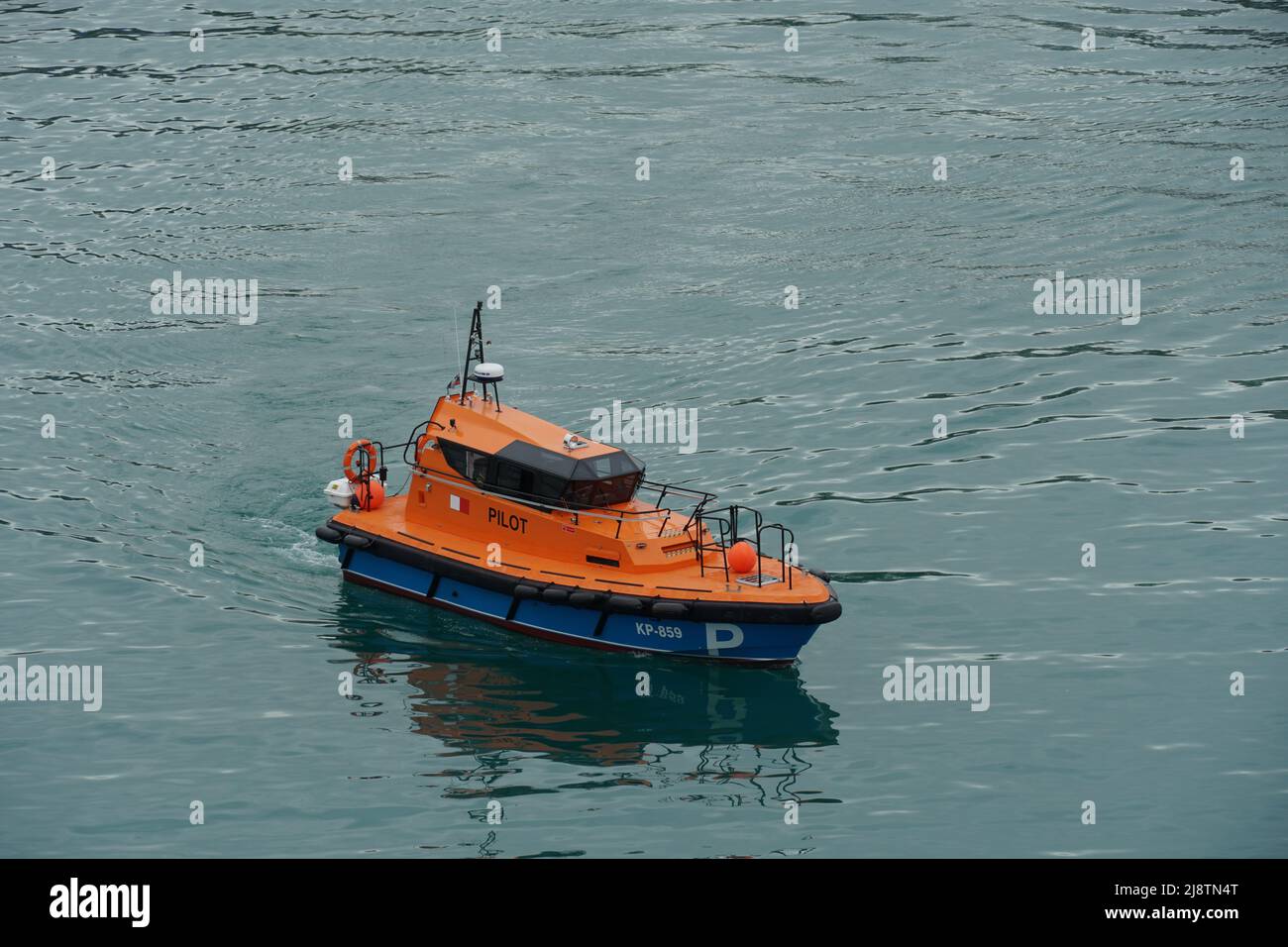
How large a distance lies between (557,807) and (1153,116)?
36342 mm

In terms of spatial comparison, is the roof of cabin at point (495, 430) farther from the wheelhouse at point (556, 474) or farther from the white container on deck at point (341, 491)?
the white container on deck at point (341, 491)

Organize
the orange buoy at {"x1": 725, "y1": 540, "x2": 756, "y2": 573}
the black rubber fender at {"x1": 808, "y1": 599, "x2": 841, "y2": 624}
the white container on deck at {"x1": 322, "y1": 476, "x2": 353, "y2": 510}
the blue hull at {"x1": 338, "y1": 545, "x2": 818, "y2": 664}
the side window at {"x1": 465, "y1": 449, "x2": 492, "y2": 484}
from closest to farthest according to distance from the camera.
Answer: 1. the black rubber fender at {"x1": 808, "y1": 599, "x2": 841, "y2": 624}
2. the blue hull at {"x1": 338, "y1": 545, "x2": 818, "y2": 664}
3. the orange buoy at {"x1": 725, "y1": 540, "x2": 756, "y2": 573}
4. the side window at {"x1": 465, "y1": 449, "x2": 492, "y2": 484}
5. the white container on deck at {"x1": 322, "y1": 476, "x2": 353, "y2": 510}

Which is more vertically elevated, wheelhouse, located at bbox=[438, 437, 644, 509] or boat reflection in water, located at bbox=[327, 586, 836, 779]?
wheelhouse, located at bbox=[438, 437, 644, 509]

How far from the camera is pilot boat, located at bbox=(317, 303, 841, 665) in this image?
27.3 meters

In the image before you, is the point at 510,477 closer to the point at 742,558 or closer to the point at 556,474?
the point at 556,474

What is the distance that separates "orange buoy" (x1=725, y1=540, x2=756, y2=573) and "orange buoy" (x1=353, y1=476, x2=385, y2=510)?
7.47 m

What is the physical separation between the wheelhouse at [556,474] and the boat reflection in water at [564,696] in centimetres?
256

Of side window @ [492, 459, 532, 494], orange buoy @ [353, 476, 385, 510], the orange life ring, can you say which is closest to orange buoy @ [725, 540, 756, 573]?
side window @ [492, 459, 532, 494]

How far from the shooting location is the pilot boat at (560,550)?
2727 centimetres

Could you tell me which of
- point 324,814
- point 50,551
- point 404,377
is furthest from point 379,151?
point 324,814

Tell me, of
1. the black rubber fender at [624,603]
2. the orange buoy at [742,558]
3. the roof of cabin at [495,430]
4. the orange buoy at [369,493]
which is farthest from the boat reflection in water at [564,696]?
the roof of cabin at [495,430]

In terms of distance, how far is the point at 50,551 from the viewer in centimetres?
3177

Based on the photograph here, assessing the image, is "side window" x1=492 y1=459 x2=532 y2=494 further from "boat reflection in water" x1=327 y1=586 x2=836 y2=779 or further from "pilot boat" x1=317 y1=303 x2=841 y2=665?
"boat reflection in water" x1=327 y1=586 x2=836 y2=779

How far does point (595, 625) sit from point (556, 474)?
270cm
